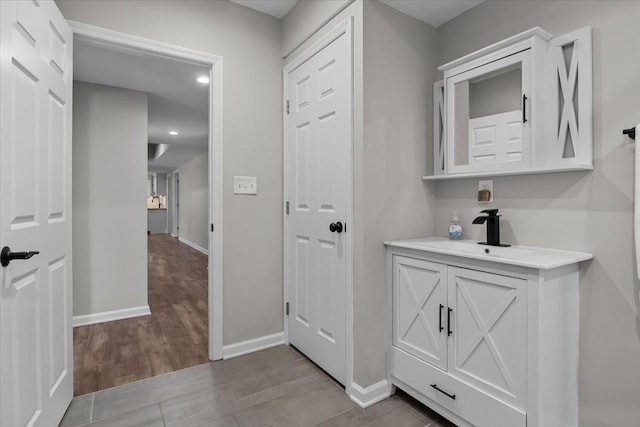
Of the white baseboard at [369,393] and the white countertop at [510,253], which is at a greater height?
the white countertop at [510,253]

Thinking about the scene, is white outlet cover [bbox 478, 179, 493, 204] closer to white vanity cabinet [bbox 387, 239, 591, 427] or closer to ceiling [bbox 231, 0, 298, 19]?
white vanity cabinet [bbox 387, 239, 591, 427]

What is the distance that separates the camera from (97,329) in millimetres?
3023

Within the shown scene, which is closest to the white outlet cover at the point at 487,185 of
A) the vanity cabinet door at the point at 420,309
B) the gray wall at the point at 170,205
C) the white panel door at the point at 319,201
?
the vanity cabinet door at the point at 420,309

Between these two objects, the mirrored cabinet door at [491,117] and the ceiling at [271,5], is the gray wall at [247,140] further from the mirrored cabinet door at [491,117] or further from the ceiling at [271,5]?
the mirrored cabinet door at [491,117]

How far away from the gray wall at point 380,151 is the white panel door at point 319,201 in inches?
4.3

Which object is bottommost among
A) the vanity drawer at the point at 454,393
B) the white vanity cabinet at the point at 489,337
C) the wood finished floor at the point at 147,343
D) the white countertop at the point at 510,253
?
the wood finished floor at the point at 147,343

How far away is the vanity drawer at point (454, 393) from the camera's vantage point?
138cm

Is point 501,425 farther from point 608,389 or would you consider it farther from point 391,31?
point 391,31

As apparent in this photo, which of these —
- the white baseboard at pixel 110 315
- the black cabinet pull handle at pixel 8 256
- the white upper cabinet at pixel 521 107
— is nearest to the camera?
the black cabinet pull handle at pixel 8 256

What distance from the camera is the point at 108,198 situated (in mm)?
3293

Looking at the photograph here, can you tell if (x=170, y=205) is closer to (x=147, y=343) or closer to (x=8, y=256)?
(x=147, y=343)

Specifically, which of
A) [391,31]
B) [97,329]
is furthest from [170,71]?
[97,329]

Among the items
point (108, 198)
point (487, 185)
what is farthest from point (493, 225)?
point (108, 198)

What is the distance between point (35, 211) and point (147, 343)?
5.51 ft
